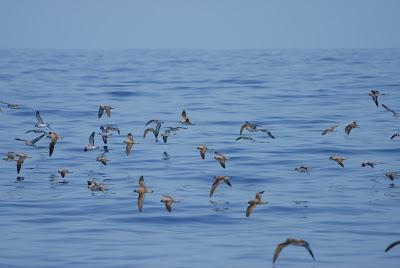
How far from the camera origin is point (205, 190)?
109 ft

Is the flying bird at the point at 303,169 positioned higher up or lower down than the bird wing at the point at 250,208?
higher up

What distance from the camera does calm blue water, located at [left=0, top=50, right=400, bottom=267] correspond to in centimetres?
2447

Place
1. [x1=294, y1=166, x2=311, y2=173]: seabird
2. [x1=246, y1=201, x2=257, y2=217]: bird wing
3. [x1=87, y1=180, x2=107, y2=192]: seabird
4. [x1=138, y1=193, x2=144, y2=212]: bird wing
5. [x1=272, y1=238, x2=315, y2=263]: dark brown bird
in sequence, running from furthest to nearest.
→ 1. [x1=294, y1=166, x2=311, y2=173]: seabird
2. [x1=87, y1=180, x2=107, y2=192]: seabird
3. [x1=138, y1=193, x2=144, y2=212]: bird wing
4. [x1=246, y1=201, x2=257, y2=217]: bird wing
5. [x1=272, y1=238, x2=315, y2=263]: dark brown bird

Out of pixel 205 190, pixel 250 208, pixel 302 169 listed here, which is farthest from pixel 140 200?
pixel 302 169

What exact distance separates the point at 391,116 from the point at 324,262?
34.0 m

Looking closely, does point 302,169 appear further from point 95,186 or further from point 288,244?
point 288,244

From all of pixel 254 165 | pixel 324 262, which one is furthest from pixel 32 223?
pixel 254 165

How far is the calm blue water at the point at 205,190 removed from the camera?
24.5 meters

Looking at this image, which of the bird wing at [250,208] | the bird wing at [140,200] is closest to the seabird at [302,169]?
the bird wing at [250,208]

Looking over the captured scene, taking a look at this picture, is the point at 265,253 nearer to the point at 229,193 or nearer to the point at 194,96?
the point at 229,193

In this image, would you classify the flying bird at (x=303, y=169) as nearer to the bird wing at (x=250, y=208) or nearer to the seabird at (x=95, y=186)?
the bird wing at (x=250, y=208)

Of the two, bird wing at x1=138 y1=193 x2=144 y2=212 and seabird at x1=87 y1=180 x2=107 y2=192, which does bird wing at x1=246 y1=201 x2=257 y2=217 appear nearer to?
bird wing at x1=138 y1=193 x2=144 y2=212

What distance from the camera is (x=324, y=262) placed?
917 inches

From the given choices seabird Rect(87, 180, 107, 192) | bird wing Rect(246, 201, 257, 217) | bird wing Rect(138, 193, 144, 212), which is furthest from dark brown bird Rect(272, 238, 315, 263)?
seabird Rect(87, 180, 107, 192)
